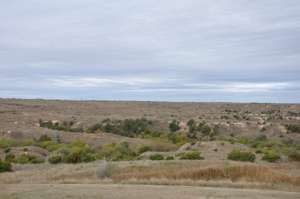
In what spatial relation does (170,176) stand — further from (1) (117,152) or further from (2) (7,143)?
(2) (7,143)

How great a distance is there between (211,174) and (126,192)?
969cm

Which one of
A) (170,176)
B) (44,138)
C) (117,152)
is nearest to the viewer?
(170,176)

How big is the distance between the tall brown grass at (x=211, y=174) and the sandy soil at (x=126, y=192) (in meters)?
5.00

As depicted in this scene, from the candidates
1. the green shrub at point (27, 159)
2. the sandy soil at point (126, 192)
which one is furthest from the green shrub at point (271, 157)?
the sandy soil at point (126, 192)

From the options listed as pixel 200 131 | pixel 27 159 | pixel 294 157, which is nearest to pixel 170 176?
pixel 294 157

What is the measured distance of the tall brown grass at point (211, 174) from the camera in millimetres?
28970

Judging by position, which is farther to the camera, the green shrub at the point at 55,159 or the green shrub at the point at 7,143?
the green shrub at the point at 7,143

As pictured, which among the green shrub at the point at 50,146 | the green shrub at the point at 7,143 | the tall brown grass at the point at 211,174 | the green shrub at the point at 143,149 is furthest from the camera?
the green shrub at the point at 7,143

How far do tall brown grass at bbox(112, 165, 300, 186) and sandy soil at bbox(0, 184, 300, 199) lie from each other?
16.4 ft

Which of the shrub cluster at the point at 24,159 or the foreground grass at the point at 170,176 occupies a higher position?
the foreground grass at the point at 170,176

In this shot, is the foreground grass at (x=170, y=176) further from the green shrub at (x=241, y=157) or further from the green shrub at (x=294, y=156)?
the green shrub at (x=294, y=156)

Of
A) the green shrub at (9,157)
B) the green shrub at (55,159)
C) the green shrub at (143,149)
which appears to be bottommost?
the green shrub at (9,157)

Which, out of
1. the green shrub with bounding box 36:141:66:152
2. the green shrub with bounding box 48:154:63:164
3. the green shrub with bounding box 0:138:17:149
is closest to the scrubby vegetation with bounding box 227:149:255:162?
the green shrub with bounding box 48:154:63:164

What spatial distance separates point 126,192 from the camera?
2248 cm
